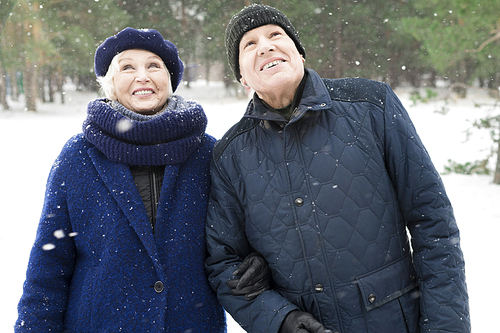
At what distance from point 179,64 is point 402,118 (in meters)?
1.23

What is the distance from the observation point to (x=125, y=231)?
68.4 inches

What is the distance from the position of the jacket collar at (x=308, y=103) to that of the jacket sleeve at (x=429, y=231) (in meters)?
0.29

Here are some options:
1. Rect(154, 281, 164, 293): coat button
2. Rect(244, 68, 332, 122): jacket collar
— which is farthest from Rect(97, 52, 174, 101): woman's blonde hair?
Rect(154, 281, 164, 293): coat button

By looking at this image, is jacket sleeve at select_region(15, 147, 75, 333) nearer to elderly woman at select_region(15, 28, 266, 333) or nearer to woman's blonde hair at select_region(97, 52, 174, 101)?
elderly woman at select_region(15, 28, 266, 333)

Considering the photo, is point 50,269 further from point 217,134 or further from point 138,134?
point 217,134

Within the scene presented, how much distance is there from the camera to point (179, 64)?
2.19m

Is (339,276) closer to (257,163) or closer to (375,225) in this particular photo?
(375,225)

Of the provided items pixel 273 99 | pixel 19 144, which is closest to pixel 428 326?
pixel 273 99

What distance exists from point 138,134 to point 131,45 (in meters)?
0.52

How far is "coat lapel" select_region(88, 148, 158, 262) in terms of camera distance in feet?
5.60

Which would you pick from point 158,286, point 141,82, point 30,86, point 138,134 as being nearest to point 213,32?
point 30,86

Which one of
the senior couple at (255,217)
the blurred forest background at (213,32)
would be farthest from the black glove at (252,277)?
the blurred forest background at (213,32)

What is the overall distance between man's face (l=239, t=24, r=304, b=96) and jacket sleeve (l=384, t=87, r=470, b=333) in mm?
472

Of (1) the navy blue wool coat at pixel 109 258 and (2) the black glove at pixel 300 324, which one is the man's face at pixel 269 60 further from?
(2) the black glove at pixel 300 324
